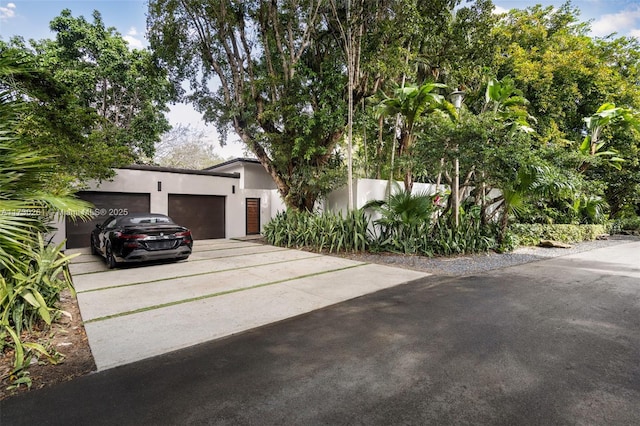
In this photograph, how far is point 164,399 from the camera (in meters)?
2.29

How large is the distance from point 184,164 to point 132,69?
43.5 ft

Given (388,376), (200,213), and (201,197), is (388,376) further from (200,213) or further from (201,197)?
(201,197)

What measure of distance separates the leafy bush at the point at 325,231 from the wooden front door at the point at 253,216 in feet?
13.2

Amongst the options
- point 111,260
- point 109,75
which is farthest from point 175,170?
point 109,75

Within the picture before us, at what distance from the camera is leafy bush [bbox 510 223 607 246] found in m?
10.8

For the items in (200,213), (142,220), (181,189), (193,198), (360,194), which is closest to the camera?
(142,220)

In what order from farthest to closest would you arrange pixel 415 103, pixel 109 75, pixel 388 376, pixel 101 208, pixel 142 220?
pixel 109 75 < pixel 101 208 < pixel 415 103 < pixel 142 220 < pixel 388 376

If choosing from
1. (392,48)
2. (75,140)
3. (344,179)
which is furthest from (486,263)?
(75,140)

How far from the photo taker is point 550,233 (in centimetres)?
1155

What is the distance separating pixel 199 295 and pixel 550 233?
12585 millimetres

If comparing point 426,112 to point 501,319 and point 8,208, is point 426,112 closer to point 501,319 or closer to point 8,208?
point 501,319

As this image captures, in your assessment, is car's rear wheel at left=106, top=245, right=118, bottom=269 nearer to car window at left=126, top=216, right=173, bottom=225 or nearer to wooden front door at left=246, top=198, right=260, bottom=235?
car window at left=126, top=216, right=173, bottom=225

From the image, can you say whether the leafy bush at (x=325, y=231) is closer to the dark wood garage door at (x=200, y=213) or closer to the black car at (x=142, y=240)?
the black car at (x=142, y=240)

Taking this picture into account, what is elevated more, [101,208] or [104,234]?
[101,208]
